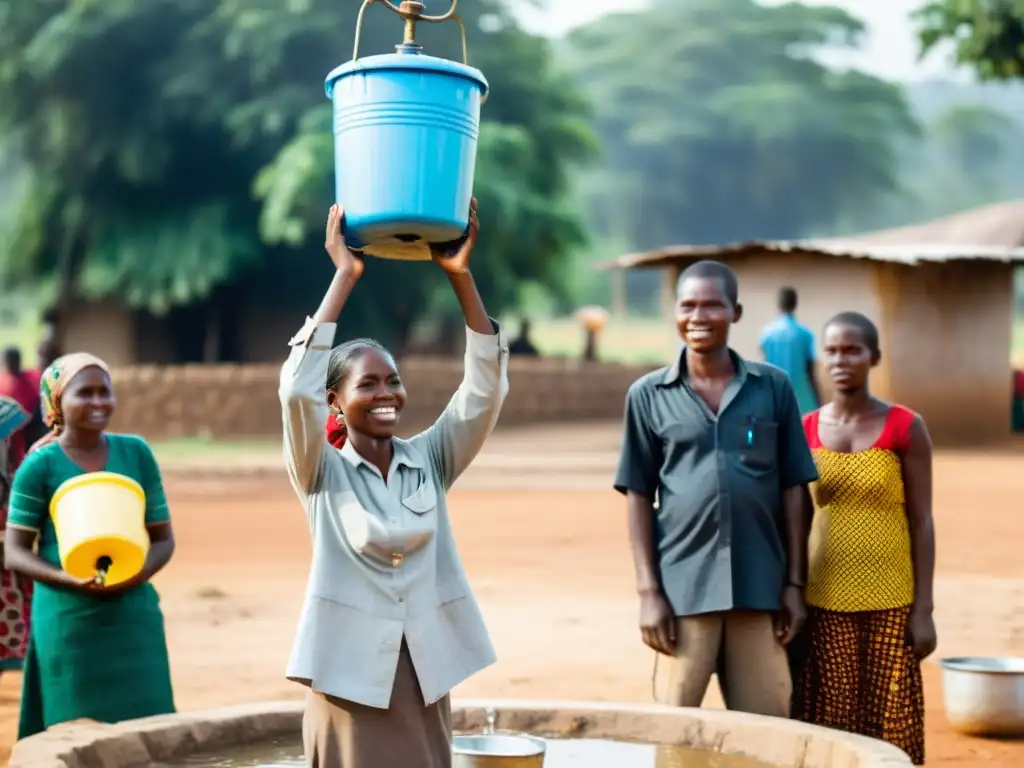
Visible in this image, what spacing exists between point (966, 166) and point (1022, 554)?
2738 inches

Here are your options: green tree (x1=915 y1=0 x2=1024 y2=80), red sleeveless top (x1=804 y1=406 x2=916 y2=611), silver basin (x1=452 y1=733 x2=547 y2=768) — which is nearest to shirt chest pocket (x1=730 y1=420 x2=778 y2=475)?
red sleeveless top (x1=804 y1=406 x2=916 y2=611)

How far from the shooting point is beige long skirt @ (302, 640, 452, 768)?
3.12 m

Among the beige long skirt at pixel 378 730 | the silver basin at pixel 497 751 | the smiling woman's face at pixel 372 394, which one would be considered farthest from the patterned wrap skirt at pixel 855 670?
the smiling woman's face at pixel 372 394

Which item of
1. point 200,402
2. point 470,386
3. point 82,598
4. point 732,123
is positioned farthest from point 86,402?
point 732,123

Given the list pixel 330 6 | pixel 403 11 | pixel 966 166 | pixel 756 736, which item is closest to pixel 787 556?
pixel 756 736

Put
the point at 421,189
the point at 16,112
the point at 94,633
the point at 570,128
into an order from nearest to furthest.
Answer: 1. the point at 421,189
2. the point at 94,633
3. the point at 16,112
4. the point at 570,128

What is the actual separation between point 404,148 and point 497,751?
1477mm

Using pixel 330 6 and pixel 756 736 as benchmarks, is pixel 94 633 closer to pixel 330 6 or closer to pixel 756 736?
pixel 756 736

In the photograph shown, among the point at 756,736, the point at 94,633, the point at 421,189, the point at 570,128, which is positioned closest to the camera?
the point at 421,189

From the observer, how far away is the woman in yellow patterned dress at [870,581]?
4035mm

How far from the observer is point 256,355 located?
80.2 feet

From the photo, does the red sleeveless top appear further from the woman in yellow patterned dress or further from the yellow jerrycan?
the yellow jerrycan

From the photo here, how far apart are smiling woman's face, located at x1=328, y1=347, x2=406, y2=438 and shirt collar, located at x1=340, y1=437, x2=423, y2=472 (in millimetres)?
54

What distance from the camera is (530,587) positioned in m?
8.62
